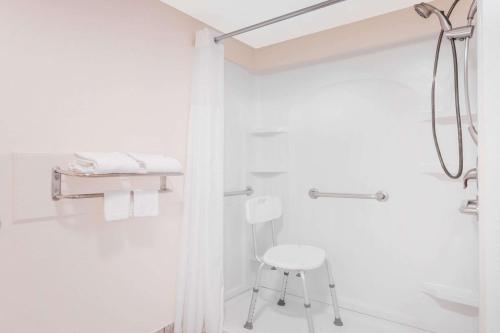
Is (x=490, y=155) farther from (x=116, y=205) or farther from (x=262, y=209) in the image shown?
(x=262, y=209)

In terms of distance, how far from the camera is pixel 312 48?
236 centimetres

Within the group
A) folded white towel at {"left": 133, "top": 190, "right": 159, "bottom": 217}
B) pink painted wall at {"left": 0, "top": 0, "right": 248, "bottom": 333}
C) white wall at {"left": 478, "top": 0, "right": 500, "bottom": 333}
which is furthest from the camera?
folded white towel at {"left": 133, "top": 190, "right": 159, "bottom": 217}

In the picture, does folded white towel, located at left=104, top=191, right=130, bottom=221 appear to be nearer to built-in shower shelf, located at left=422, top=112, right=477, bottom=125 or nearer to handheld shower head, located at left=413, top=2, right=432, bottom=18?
handheld shower head, located at left=413, top=2, right=432, bottom=18

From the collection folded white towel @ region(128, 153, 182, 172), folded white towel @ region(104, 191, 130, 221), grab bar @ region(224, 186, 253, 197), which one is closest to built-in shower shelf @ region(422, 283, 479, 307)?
grab bar @ region(224, 186, 253, 197)

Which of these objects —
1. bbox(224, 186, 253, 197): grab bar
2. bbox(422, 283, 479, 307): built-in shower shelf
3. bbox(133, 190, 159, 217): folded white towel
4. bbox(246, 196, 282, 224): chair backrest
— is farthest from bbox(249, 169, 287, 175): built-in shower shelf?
bbox(422, 283, 479, 307): built-in shower shelf

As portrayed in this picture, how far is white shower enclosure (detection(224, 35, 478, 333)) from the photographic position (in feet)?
6.20

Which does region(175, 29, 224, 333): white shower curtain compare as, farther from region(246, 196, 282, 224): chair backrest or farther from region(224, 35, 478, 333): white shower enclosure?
region(224, 35, 478, 333): white shower enclosure

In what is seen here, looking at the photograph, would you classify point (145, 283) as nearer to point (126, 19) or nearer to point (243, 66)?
point (126, 19)

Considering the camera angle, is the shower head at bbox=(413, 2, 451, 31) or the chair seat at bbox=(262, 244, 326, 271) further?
the chair seat at bbox=(262, 244, 326, 271)

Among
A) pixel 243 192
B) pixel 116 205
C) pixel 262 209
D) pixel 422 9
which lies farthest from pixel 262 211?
pixel 422 9

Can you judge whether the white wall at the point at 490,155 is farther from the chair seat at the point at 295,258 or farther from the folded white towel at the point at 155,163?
the folded white towel at the point at 155,163

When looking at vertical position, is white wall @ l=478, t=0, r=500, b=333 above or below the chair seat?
above

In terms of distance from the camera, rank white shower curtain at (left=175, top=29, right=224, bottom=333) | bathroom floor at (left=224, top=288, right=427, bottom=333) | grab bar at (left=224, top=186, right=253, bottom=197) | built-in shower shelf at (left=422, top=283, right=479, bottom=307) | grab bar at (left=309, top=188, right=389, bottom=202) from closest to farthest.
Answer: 1. built-in shower shelf at (left=422, top=283, right=479, bottom=307)
2. white shower curtain at (left=175, top=29, right=224, bottom=333)
3. bathroom floor at (left=224, top=288, right=427, bottom=333)
4. grab bar at (left=309, top=188, right=389, bottom=202)
5. grab bar at (left=224, top=186, right=253, bottom=197)

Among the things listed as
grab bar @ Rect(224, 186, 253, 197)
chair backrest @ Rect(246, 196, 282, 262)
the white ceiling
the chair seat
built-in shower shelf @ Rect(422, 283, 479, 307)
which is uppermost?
the white ceiling
